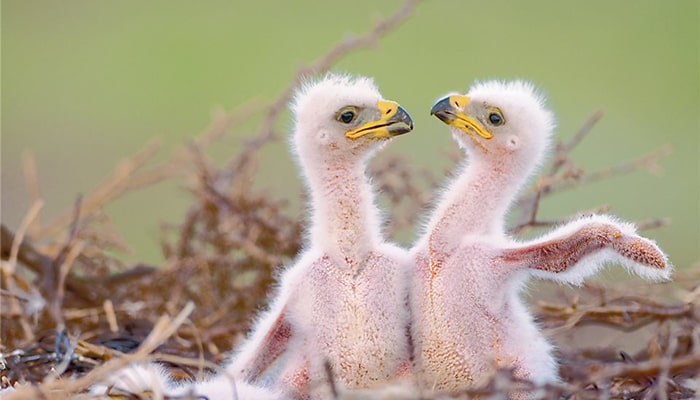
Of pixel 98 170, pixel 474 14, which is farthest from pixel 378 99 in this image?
pixel 474 14

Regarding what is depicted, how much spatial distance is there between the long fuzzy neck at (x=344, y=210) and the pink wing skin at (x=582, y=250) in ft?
0.77

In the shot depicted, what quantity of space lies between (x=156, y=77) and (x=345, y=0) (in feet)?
5.46

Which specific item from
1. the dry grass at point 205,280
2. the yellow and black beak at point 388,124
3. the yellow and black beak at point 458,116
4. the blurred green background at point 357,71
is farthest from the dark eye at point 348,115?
the blurred green background at point 357,71

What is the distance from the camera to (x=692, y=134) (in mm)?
7859

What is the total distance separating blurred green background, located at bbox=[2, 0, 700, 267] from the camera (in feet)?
24.1

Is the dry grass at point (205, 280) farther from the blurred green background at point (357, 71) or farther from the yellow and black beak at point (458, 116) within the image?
the blurred green background at point (357, 71)

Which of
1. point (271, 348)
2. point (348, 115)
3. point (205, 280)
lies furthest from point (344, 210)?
point (205, 280)

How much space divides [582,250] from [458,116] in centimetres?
31

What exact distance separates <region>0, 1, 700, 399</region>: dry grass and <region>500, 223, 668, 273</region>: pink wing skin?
236 millimetres

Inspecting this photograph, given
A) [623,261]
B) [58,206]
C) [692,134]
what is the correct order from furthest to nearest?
[692,134] → [58,206] → [623,261]

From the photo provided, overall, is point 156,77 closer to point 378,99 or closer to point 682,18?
point 682,18

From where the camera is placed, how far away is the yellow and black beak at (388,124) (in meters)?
1.92

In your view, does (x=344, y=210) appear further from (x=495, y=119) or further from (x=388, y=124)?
(x=495, y=119)

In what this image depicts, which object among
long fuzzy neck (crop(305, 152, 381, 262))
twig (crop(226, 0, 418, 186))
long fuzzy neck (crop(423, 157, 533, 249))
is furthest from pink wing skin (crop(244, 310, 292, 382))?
twig (crop(226, 0, 418, 186))
